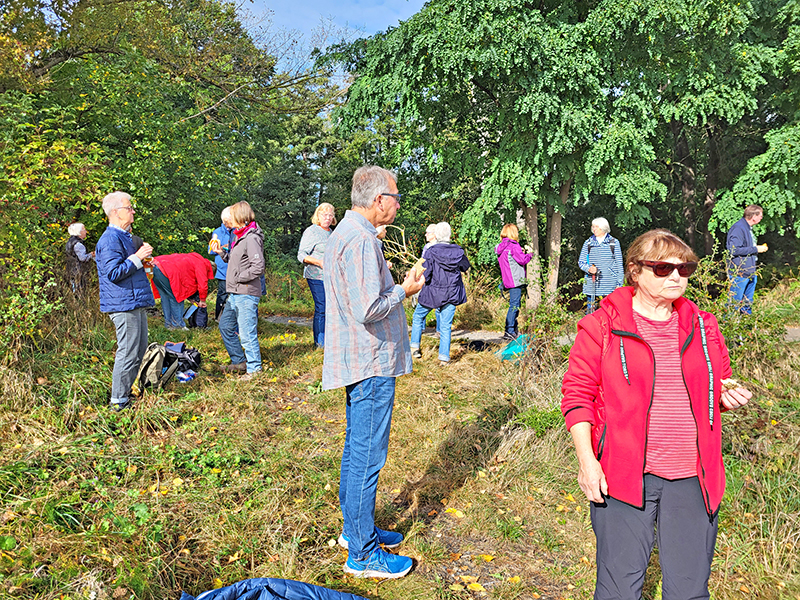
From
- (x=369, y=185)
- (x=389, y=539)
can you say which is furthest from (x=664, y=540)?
(x=369, y=185)

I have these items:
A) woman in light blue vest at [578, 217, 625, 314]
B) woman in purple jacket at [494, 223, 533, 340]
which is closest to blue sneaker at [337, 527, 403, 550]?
woman in purple jacket at [494, 223, 533, 340]

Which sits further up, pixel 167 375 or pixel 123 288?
pixel 123 288

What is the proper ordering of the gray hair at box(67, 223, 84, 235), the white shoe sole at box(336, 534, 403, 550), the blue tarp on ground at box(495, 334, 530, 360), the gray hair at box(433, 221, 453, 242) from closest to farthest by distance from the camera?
1. the white shoe sole at box(336, 534, 403, 550)
2. the blue tarp on ground at box(495, 334, 530, 360)
3. the gray hair at box(433, 221, 453, 242)
4. the gray hair at box(67, 223, 84, 235)

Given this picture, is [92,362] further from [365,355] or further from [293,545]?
[365,355]

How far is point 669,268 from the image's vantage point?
2049 mm

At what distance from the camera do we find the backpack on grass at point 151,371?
4.98 metres

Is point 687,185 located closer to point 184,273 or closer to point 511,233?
point 511,233

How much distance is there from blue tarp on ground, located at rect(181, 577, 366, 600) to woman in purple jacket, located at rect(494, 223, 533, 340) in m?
5.40

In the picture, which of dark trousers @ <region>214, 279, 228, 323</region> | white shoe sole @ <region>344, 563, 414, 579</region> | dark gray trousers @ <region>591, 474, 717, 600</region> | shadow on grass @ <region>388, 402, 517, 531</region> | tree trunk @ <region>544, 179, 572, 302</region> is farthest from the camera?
tree trunk @ <region>544, 179, 572, 302</region>

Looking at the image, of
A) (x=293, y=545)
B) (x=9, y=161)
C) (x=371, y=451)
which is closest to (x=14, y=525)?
(x=293, y=545)

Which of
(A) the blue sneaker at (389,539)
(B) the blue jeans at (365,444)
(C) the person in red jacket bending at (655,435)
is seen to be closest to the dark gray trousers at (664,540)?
(C) the person in red jacket bending at (655,435)

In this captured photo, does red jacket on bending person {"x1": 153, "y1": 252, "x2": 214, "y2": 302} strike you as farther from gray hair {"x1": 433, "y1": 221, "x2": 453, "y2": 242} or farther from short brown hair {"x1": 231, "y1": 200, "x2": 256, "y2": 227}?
gray hair {"x1": 433, "y1": 221, "x2": 453, "y2": 242}

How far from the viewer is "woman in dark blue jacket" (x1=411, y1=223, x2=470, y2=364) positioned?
6539 millimetres

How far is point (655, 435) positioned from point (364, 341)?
1428mm
